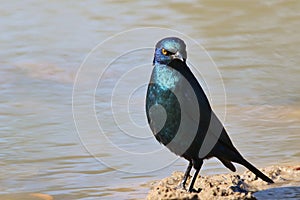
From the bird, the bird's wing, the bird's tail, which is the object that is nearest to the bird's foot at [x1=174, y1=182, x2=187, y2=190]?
the bird

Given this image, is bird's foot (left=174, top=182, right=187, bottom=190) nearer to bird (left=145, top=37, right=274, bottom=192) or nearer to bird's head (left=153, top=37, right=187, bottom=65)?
bird (left=145, top=37, right=274, bottom=192)

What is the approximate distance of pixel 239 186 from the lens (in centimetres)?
529

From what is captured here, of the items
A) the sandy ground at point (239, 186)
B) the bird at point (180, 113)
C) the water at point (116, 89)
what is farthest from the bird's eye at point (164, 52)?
the water at point (116, 89)

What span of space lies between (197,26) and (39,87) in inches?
107

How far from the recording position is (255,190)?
17.7 ft

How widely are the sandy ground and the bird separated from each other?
0.41 feet

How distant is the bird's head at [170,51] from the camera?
16.4 ft

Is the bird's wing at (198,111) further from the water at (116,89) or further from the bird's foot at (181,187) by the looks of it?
the water at (116,89)

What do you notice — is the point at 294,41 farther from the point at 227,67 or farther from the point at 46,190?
the point at 46,190

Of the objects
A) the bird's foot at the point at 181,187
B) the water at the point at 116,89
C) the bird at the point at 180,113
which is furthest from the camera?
the water at the point at 116,89

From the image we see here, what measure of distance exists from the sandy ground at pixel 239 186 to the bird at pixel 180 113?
0.41 feet

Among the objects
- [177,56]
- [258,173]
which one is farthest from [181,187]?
[177,56]

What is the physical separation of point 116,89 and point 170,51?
10.2ft

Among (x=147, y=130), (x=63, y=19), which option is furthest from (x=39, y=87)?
(x=63, y=19)
